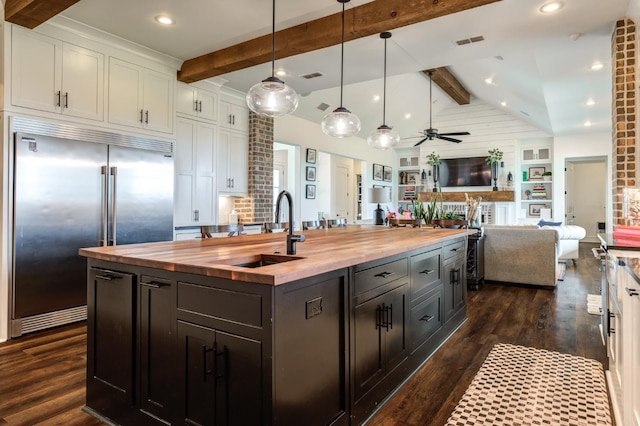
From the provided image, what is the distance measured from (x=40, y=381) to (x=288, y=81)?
4229 mm

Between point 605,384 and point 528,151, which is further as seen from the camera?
point 528,151

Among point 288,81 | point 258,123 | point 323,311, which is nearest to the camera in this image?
point 323,311

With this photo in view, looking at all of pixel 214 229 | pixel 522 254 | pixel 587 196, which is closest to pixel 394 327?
pixel 214 229

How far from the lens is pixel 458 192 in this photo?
1122 centimetres

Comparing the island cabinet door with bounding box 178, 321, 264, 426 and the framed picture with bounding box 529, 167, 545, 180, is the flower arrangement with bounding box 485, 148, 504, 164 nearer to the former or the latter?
the framed picture with bounding box 529, 167, 545, 180

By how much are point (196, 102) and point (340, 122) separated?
2264 mm

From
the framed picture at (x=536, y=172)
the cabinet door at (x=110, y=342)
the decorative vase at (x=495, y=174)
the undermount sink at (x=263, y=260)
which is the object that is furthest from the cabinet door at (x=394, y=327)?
the framed picture at (x=536, y=172)

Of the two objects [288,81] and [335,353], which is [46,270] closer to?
[335,353]

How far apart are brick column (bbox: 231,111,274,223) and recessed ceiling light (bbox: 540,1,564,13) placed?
3713mm

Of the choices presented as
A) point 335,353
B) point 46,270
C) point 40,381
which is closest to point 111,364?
point 40,381

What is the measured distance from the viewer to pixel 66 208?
11.8 feet

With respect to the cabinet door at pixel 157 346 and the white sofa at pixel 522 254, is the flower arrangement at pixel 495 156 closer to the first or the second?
the white sofa at pixel 522 254

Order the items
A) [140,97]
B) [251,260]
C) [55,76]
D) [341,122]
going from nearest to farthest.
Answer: [251,260]
[55,76]
[341,122]
[140,97]

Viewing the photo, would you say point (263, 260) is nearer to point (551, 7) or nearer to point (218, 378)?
point (218, 378)
